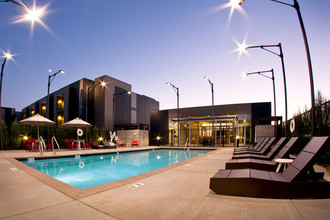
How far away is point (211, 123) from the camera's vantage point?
2448 cm

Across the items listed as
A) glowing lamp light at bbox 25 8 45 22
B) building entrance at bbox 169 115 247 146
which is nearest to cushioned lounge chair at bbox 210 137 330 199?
glowing lamp light at bbox 25 8 45 22

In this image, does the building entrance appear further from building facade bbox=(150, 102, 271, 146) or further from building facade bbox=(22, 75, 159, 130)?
building facade bbox=(22, 75, 159, 130)

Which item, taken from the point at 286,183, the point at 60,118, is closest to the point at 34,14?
the point at 286,183

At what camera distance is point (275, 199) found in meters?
2.80

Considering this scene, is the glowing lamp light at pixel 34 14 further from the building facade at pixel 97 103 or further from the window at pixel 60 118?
the window at pixel 60 118

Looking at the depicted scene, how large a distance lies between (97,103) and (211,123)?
1671cm

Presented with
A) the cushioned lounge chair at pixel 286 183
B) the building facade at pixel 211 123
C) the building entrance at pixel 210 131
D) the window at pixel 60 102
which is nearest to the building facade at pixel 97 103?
the window at pixel 60 102

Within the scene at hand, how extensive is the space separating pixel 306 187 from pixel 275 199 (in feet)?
1.64

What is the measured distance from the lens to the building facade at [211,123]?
2077 centimetres

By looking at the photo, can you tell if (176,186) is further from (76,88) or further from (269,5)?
(76,88)

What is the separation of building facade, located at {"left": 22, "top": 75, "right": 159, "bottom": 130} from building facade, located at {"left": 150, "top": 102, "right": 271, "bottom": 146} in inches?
114

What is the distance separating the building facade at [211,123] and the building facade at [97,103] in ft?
9.46

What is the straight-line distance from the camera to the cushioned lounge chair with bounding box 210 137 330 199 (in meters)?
2.76

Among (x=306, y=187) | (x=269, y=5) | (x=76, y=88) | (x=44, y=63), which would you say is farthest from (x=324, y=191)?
(x=44, y=63)
